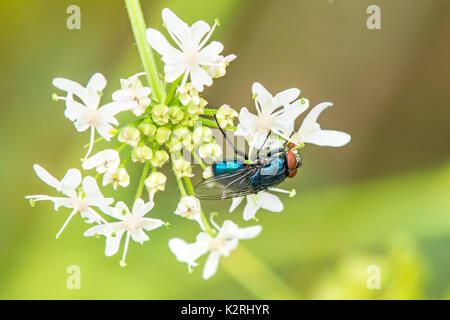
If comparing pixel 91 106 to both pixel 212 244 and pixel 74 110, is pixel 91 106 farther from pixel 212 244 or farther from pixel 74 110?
pixel 212 244

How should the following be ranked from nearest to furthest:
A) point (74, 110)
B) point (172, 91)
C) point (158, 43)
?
point (158, 43) → point (74, 110) → point (172, 91)

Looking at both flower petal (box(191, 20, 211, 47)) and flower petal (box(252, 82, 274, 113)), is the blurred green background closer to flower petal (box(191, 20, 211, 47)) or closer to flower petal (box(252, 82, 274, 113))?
flower petal (box(191, 20, 211, 47))

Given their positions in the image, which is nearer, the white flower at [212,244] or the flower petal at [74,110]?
the flower petal at [74,110]

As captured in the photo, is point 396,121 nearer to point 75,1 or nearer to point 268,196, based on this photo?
point 268,196

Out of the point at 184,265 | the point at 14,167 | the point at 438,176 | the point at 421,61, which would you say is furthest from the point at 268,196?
the point at 421,61

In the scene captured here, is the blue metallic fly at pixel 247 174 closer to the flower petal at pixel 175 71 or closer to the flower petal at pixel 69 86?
the flower petal at pixel 175 71

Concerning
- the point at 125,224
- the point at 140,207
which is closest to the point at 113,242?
the point at 125,224

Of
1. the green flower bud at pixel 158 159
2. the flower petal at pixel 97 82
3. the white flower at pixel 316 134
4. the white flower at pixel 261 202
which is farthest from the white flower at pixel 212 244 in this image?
the flower petal at pixel 97 82
